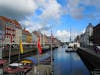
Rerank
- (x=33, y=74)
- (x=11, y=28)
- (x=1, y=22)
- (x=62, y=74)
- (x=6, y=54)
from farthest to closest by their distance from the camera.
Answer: (x=11, y=28)
(x=1, y=22)
(x=6, y=54)
(x=62, y=74)
(x=33, y=74)

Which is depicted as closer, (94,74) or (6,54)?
(94,74)

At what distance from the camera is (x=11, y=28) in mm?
135875

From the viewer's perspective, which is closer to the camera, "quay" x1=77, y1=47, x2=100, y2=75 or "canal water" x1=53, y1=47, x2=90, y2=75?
"canal water" x1=53, y1=47, x2=90, y2=75

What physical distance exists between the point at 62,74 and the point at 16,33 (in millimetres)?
109161

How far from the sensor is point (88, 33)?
598ft

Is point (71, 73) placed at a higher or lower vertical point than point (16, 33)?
lower

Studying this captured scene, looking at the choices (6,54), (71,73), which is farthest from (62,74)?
(6,54)

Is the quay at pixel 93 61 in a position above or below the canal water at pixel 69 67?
above

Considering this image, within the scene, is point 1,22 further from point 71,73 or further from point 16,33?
point 71,73

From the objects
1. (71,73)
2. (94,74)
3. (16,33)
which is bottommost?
(71,73)

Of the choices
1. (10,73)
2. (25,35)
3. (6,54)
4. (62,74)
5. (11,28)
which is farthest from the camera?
(25,35)

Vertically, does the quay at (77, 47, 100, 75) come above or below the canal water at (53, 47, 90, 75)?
above

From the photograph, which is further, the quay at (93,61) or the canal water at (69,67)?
the quay at (93,61)

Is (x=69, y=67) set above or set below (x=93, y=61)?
below
